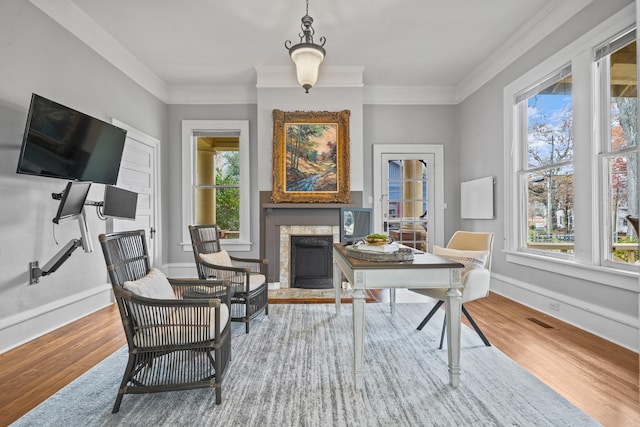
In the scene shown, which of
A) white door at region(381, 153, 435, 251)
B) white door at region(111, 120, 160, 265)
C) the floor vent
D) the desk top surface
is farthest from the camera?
white door at region(381, 153, 435, 251)

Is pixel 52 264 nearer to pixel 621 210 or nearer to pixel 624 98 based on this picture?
pixel 621 210

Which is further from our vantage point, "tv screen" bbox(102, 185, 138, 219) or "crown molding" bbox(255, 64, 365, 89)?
"crown molding" bbox(255, 64, 365, 89)

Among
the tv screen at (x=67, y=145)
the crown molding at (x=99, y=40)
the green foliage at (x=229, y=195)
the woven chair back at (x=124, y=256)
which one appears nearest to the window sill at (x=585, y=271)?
the woven chair back at (x=124, y=256)

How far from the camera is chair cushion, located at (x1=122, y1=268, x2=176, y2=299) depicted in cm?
186

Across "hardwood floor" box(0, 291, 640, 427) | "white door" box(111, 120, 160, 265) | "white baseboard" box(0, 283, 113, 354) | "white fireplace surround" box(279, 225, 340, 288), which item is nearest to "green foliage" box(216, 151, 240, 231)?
"white door" box(111, 120, 160, 265)

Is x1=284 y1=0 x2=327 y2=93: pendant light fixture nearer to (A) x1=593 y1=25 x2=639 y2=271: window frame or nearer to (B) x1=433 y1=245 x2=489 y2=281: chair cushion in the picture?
(B) x1=433 y1=245 x2=489 y2=281: chair cushion

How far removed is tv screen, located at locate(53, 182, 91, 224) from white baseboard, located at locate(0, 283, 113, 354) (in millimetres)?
840

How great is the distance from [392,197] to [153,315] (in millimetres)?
4232

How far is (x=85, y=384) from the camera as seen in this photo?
2059mm

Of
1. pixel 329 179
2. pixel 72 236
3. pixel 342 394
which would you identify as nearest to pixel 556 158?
pixel 329 179

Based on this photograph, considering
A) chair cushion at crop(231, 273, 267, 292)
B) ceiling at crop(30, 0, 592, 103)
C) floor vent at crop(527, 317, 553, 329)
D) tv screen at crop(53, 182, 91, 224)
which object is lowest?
floor vent at crop(527, 317, 553, 329)

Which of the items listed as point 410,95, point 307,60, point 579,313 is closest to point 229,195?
point 307,60

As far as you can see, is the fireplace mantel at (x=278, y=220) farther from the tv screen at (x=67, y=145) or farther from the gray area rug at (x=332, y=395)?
the gray area rug at (x=332, y=395)

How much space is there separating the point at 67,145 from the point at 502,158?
4.72m
